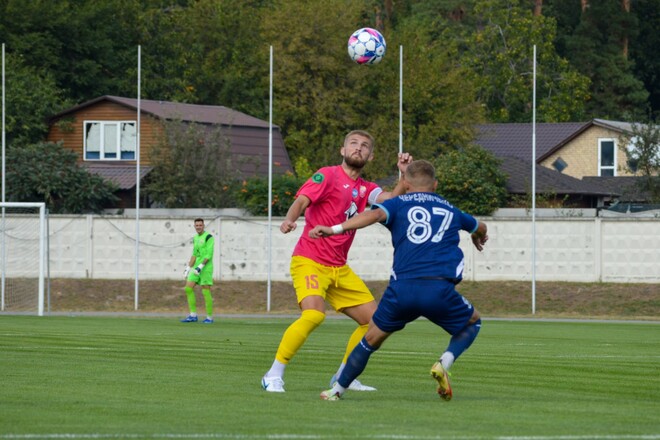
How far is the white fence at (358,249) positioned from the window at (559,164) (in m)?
29.9

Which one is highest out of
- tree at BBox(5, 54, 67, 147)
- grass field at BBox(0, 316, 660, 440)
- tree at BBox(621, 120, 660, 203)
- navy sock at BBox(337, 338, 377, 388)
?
tree at BBox(5, 54, 67, 147)

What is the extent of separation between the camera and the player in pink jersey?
11516 mm

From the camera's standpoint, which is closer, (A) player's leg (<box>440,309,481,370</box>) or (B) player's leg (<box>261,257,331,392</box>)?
(A) player's leg (<box>440,309,481,370</box>)

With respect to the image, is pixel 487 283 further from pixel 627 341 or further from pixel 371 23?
pixel 371 23

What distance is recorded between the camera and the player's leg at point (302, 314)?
36.9ft

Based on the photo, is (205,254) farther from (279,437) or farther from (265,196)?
(279,437)

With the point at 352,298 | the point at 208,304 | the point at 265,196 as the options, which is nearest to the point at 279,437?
the point at 352,298

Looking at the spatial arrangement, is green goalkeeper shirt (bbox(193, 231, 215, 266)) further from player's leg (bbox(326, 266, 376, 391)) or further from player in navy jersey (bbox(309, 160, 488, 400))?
player in navy jersey (bbox(309, 160, 488, 400))

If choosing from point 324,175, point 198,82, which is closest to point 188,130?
point 198,82

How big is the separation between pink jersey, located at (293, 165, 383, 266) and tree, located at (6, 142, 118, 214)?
3527 cm

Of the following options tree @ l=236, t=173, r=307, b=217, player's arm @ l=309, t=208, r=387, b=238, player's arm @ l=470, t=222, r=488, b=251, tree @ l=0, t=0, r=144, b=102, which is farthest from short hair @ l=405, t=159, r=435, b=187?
tree @ l=0, t=0, r=144, b=102

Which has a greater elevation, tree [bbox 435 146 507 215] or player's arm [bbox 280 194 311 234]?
tree [bbox 435 146 507 215]

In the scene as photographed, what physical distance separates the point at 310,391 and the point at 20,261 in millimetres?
26731

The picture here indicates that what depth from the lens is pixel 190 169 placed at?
4841cm
